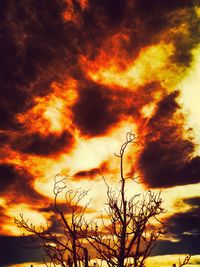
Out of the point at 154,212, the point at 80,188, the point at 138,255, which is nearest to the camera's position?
the point at 138,255

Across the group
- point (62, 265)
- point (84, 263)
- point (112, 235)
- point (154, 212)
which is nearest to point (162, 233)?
point (154, 212)

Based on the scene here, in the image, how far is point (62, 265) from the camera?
12.7m

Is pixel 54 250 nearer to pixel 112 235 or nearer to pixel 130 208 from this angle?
pixel 112 235

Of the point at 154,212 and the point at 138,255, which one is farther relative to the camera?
the point at 154,212

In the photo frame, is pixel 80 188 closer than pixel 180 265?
No

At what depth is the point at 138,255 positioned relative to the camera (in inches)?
474

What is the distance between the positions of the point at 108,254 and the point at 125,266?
2.52 feet

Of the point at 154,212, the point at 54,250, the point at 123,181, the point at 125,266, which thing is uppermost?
the point at 123,181

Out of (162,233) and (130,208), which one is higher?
(130,208)

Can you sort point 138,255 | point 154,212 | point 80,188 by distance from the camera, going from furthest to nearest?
point 80,188 < point 154,212 < point 138,255

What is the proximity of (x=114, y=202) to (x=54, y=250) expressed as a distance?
3064 mm

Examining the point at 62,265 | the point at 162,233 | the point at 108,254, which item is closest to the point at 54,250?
the point at 62,265

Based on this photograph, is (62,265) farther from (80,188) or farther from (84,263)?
(80,188)

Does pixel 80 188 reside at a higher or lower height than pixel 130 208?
higher
